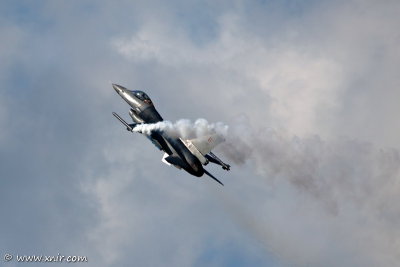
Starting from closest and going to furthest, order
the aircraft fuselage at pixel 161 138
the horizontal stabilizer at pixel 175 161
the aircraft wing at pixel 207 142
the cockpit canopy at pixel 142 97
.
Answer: the aircraft fuselage at pixel 161 138 < the aircraft wing at pixel 207 142 < the horizontal stabilizer at pixel 175 161 < the cockpit canopy at pixel 142 97

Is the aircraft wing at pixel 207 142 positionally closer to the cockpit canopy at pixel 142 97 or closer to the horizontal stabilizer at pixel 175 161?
the horizontal stabilizer at pixel 175 161

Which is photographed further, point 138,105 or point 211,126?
point 138,105

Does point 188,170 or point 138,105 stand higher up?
point 138,105

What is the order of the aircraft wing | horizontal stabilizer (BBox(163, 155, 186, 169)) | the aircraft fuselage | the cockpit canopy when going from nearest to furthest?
the aircraft fuselage
the aircraft wing
horizontal stabilizer (BBox(163, 155, 186, 169))
the cockpit canopy

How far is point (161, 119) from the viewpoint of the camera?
220 ft

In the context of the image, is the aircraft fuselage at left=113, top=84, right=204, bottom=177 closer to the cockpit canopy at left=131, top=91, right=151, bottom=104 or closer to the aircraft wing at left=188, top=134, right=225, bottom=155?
the cockpit canopy at left=131, top=91, right=151, bottom=104

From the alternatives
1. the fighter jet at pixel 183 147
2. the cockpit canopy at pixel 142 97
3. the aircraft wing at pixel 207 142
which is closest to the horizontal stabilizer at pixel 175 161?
the fighter jet at pixel 183 147

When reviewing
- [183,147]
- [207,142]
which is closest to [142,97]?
[183,147]

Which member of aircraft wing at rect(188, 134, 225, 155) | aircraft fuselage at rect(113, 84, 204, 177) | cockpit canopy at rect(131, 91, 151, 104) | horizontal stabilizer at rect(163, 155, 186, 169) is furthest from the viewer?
cockpit canopy at rect(131, 91, 151, 104)

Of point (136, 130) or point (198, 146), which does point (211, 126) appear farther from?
point (136, 130)

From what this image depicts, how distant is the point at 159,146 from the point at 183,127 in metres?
3.45

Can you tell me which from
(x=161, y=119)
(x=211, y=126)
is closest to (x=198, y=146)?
(x=211, y=126)

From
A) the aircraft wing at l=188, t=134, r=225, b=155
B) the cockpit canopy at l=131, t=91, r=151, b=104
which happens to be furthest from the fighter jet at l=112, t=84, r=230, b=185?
the cockpit canopy at l=131, t=91, r=151, b=104

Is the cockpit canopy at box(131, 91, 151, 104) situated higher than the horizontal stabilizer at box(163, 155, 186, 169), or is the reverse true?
the cockpit canopy at box(131, 91, 151, 104)
